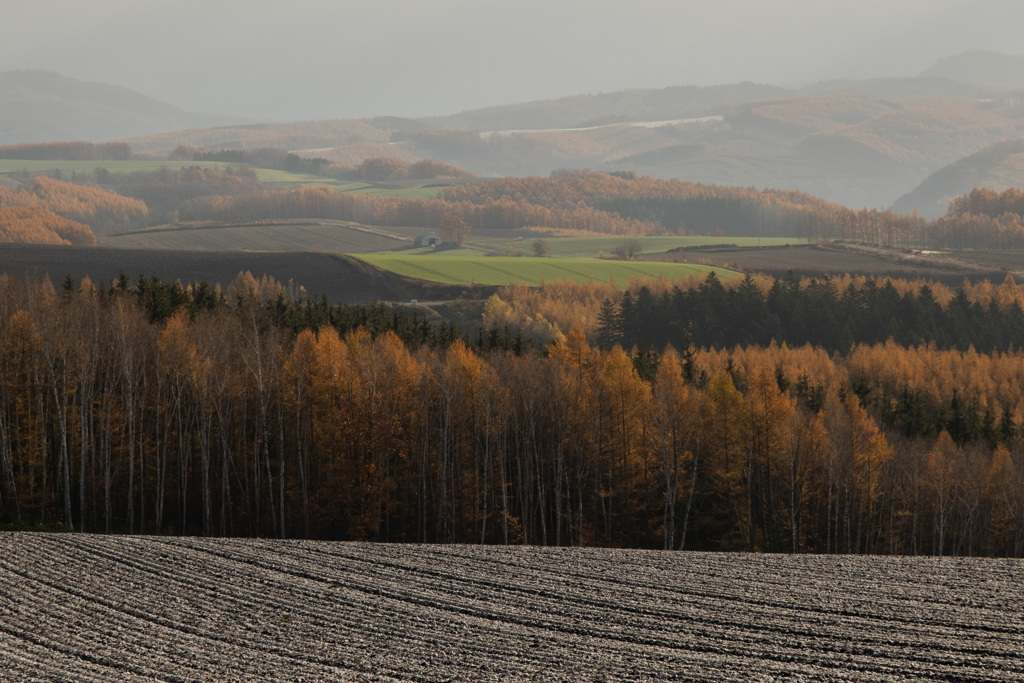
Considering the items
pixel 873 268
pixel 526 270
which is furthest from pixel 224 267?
pixel 873 268

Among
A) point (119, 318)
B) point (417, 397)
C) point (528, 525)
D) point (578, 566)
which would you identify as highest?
point (119, 318)

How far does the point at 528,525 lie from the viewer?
5891cm

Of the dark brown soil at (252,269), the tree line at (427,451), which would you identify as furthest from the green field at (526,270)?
the tree line at (427,451)

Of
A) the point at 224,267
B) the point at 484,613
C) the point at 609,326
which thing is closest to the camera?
the point at 484,613

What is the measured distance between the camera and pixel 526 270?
17925 centimetres

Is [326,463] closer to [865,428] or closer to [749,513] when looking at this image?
[749,513]

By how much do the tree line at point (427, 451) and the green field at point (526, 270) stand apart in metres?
104

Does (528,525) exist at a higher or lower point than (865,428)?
lower

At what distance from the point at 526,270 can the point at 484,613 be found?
14886 centimetres

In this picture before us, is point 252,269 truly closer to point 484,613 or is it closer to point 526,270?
point 526,270

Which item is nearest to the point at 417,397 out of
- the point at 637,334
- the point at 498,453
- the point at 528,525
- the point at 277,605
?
the point at 498,453

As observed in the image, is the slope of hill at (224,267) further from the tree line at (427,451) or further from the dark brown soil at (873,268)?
the tree line at (427,451)

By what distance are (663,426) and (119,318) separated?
1320 inches

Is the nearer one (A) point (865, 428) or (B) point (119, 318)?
→ (B) point (119, 318)
